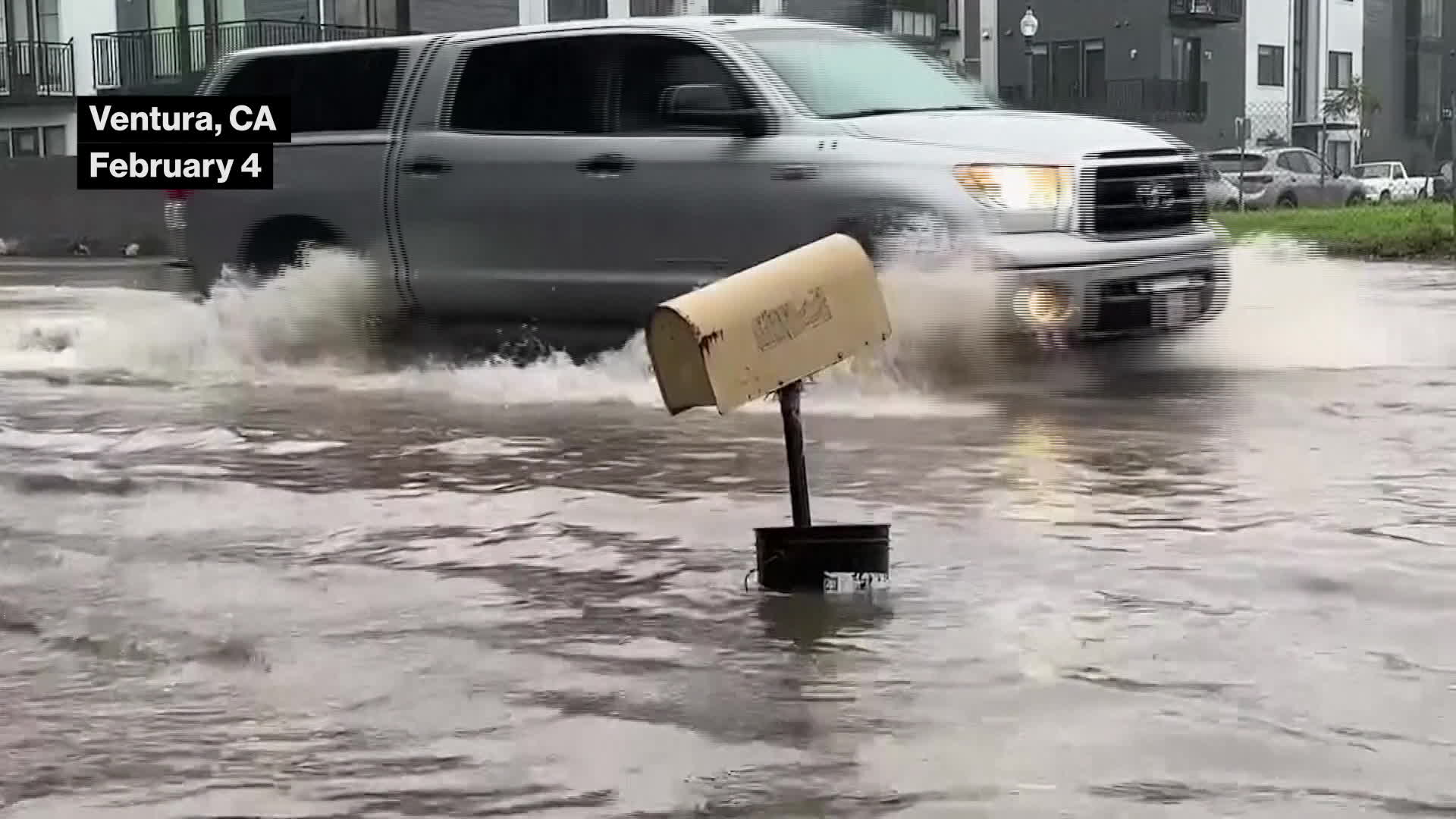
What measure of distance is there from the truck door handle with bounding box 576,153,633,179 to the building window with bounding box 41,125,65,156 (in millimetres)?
30581

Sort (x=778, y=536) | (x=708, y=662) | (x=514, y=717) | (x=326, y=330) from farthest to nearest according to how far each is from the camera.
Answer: (x=326, y=330) < (x=778, y=536) < (x=708, y=662) < (x=514, y=717)

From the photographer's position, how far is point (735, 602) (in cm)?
515

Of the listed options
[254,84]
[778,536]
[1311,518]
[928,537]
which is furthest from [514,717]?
[254,84]

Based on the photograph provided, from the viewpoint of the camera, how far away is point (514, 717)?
416cm

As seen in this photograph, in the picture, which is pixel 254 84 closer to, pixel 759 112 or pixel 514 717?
pixel 759 112

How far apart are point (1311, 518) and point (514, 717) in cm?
288

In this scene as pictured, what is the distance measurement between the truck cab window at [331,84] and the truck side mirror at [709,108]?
1973 mm

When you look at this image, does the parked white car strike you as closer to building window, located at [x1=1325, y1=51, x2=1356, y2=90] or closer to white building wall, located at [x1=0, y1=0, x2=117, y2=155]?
building window, located at [x1=1325, y1=51, x2=1356, y2=90]

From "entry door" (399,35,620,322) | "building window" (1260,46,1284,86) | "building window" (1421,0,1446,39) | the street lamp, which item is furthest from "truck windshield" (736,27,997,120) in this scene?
"building window" (1421,0,1446,39)

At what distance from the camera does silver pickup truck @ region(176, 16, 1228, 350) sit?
8586mm

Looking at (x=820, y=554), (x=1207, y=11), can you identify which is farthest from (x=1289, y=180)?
(x=820, y=554)

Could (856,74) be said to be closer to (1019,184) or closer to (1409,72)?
(1019,184)

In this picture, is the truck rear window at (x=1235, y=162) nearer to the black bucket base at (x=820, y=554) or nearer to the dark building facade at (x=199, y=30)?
the dark building facade at (x=199, y=30)

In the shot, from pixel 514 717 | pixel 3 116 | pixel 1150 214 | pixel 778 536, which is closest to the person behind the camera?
pixel 514 717
